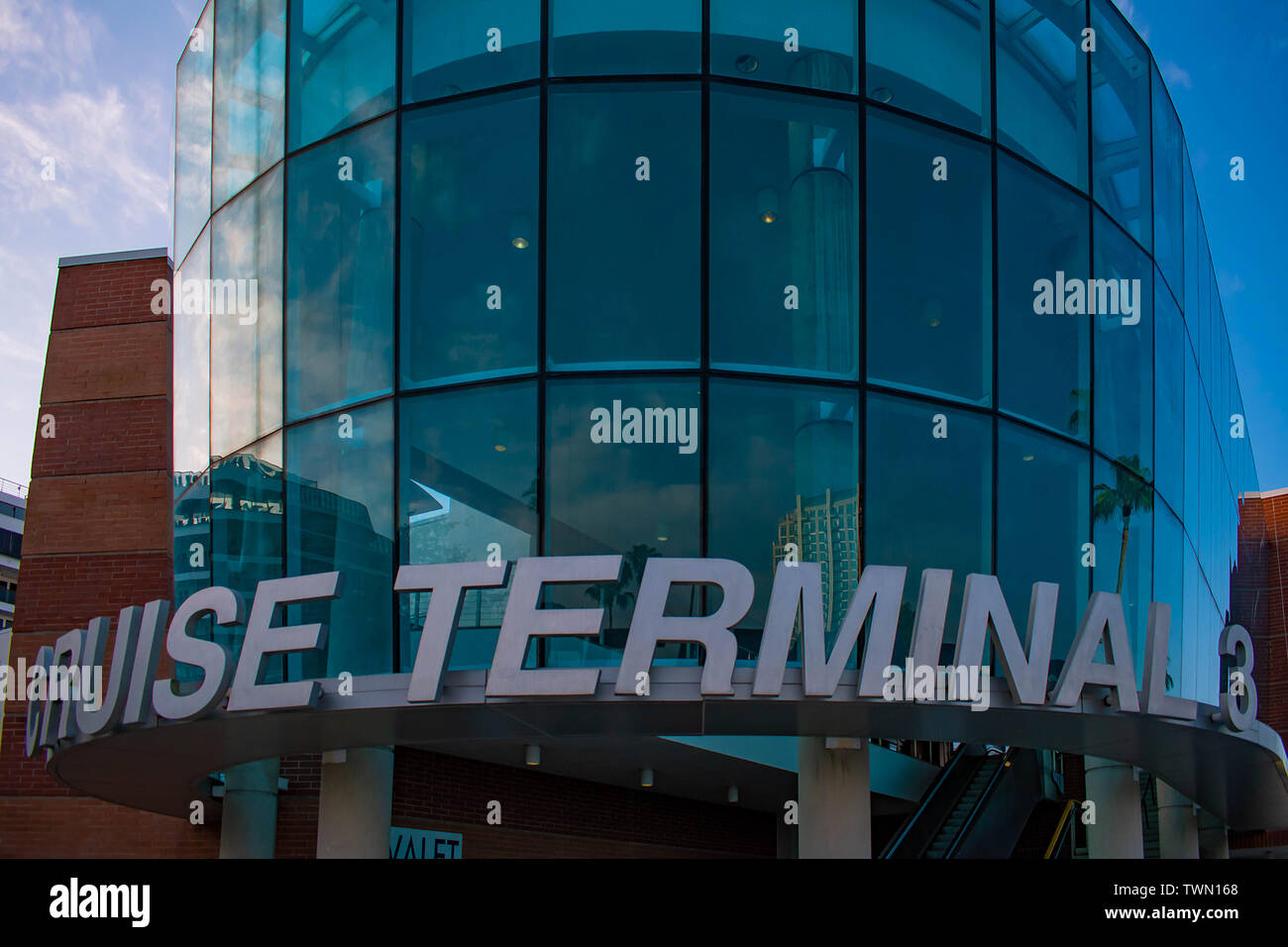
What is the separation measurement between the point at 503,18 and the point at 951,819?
17766 mm

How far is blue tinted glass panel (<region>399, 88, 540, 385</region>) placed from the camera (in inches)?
592

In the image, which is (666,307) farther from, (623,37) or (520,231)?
(623,37)

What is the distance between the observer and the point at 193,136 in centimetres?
1984

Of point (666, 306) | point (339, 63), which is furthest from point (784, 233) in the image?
point (339, 63)

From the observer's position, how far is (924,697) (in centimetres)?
1357

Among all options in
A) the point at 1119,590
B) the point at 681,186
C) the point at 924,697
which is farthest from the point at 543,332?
the point at 1119,590

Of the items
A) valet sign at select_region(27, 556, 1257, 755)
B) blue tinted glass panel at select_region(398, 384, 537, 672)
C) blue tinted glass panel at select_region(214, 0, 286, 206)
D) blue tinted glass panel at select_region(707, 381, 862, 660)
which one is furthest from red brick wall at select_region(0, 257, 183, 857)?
blue tinted glass panel at select_region(707, 381, 862, 660)

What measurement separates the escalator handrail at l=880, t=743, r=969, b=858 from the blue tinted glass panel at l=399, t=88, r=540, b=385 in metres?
13.0

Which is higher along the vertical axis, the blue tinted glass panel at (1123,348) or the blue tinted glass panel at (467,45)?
the blue tinted glass panel at (467,45)

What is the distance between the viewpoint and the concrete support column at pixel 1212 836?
27391mm

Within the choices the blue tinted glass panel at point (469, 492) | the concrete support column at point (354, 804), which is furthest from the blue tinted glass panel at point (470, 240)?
the concrete support column at point (354, 804)

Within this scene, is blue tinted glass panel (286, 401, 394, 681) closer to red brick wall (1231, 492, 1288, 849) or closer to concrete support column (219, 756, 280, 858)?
concrete support column (219, 756, 280, 858)

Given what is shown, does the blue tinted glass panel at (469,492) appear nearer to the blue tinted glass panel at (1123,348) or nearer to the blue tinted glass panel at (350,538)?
the blue tinted glass panel at (350,538)

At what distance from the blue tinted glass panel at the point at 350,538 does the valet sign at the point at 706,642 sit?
2.40ft
